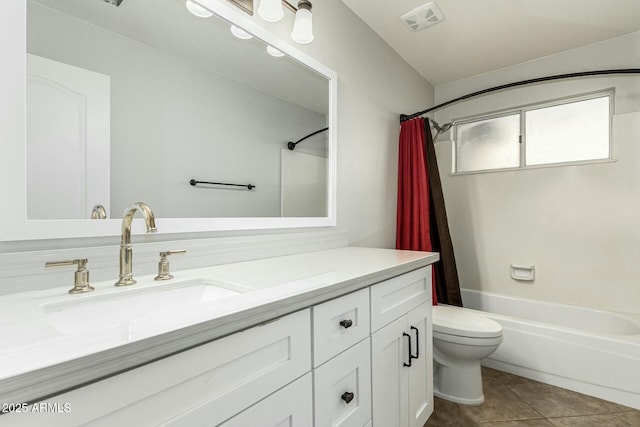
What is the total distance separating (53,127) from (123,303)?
52 centimetres

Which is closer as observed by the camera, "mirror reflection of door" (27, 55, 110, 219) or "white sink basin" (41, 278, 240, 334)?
"white sink basin" (41, 278, 240, 334)

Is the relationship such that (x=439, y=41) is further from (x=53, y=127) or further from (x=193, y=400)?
(x=193, y=400)

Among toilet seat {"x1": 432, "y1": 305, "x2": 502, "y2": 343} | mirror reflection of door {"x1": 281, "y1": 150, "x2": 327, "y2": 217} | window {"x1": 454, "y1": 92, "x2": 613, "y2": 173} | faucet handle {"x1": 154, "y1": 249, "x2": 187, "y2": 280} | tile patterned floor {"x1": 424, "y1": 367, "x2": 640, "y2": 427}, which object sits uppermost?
window {"x1": 454, "y1": 92, "x2": 613, "y2": 173}

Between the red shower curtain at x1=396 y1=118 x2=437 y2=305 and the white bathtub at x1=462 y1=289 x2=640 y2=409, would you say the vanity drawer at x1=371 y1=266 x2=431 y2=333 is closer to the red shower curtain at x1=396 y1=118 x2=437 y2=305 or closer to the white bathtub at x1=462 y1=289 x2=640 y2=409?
the red shower curtain at x1=396 y1=118 x2=437 y2=305

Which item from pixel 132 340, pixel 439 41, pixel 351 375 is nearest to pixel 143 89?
pixel 132 340

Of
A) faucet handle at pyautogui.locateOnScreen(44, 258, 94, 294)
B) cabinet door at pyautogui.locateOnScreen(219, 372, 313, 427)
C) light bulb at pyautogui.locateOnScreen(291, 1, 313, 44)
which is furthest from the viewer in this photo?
light bulb at pyautogui.locateOnScreen(291, 1, 313, 44)

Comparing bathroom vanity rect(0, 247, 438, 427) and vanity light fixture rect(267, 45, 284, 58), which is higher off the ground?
vanity light fixture rect(267, 45, 284, 58)

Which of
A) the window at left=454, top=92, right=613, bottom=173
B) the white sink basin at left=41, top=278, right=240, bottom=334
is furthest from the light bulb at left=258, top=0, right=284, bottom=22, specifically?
the window at left=454, top=92, right=613, bottom=173

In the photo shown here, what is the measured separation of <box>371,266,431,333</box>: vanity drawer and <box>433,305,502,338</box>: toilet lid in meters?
0.44

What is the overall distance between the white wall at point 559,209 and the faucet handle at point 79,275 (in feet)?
9.67

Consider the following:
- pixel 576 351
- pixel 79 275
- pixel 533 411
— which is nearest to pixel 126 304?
pixel 79 275

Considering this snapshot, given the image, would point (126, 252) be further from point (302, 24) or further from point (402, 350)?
point (302, 24)

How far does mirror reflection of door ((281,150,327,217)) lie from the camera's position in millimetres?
1489

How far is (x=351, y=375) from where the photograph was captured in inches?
36.6
